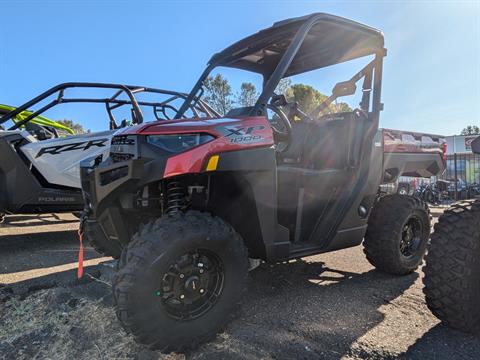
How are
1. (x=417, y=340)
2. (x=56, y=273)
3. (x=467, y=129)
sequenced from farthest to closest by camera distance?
(x=467, y=129) < (x=56, y=273) < (x=417, y=340)

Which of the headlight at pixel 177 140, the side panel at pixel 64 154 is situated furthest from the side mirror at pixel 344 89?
the side panel at pixel 64 154

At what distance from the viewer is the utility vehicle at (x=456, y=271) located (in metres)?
2.77

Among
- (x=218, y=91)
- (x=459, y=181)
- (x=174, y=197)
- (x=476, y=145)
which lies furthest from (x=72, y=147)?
(x=459, y=181)

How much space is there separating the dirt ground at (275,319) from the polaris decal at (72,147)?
5.52ft

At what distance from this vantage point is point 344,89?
14.4 ft

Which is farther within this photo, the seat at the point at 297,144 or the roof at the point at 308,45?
the seat at the point at 297,144

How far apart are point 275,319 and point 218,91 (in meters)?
2.87

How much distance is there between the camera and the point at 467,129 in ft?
226

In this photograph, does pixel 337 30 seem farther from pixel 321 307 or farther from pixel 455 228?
pixel 321 307

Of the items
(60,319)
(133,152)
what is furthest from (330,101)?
(60,319)

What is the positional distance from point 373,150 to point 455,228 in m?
1.28

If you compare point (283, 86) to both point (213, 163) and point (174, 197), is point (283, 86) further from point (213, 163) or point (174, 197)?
point (174, 197)

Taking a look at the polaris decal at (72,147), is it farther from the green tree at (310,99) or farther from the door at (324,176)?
the door at (324,176)

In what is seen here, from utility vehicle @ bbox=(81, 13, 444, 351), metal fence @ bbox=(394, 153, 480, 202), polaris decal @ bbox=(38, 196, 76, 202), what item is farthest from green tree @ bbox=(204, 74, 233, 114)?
metal fence @ bbox=(394, 153, 480, 202)
